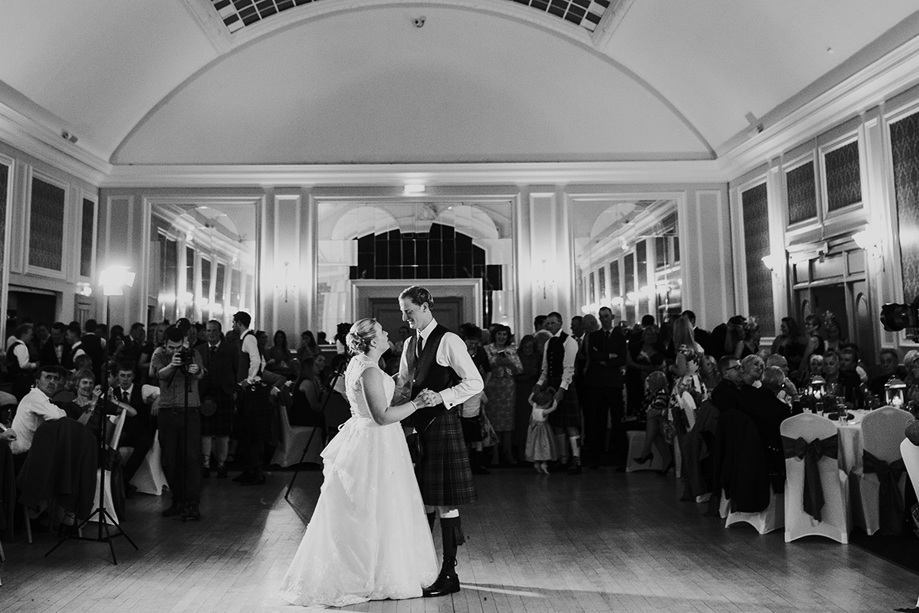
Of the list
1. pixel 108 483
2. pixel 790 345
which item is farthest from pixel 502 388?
pixel 108 483

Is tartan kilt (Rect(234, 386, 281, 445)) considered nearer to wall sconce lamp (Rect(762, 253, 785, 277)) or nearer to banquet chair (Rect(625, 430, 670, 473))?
banquet chair (Rect(625, 430, 670, 473))

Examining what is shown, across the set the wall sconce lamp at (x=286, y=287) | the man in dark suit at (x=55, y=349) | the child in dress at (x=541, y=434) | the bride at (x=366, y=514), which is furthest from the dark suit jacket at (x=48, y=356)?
the bride at (x=366, y=514)

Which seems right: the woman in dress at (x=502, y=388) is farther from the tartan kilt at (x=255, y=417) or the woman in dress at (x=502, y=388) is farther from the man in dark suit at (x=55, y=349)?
the man in dark suit at (x=55, y=349)

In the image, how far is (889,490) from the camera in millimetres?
5191

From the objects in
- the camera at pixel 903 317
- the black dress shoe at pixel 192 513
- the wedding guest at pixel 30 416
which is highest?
the camera at pixel 903 317

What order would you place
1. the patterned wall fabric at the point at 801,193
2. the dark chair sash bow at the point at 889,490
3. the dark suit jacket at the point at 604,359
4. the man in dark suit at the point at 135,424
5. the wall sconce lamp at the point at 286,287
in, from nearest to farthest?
the dark chair sash bow at the point at 889,490, the man in dark suit at the point at 135,424, the dark suit jacket at the point at 604,359, the patterned wall fabric at the point at 801,193, the wall sconce lamp at the point at 286,287

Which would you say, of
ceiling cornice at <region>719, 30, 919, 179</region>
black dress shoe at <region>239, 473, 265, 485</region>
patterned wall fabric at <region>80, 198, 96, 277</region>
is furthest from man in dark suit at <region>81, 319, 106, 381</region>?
ceiling cornice at <region>719, 30, 919, 179</region>

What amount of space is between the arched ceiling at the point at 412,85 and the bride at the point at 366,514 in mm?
7534

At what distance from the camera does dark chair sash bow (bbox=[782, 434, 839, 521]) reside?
5062mm

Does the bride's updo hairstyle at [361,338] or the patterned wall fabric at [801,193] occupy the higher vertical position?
the patterned wall fabric at [801,193]

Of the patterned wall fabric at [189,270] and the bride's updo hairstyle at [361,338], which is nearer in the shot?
the bride's updo hairstyle at [361,338]

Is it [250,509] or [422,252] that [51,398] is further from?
[422,252]

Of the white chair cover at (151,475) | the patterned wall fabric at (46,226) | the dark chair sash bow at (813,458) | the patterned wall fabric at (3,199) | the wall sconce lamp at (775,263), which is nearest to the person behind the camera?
the dark chair sash bow at (813,458)

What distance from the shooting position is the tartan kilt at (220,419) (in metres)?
7.60
